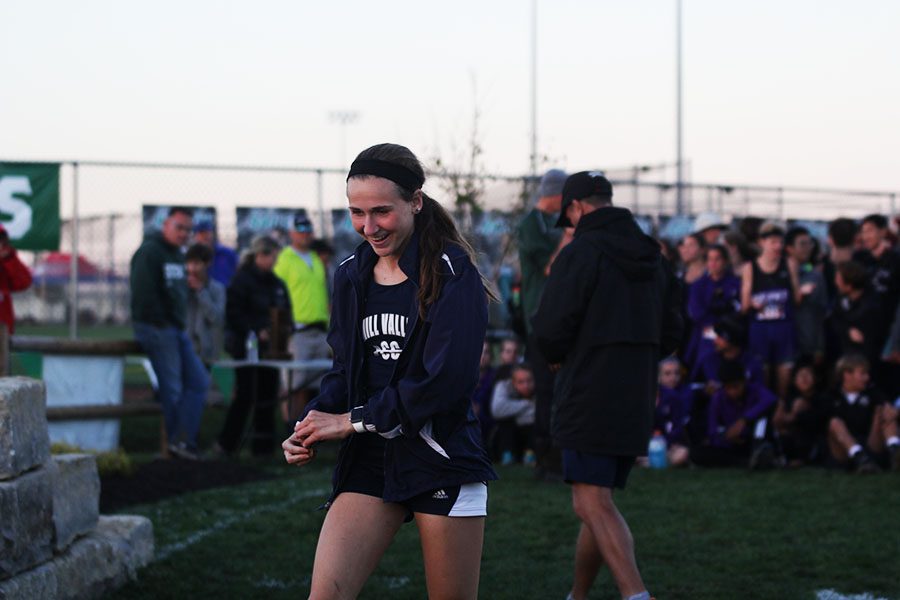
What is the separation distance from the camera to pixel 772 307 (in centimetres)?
1199

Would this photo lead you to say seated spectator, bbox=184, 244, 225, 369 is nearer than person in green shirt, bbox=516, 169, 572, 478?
No

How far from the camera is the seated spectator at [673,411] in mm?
11906

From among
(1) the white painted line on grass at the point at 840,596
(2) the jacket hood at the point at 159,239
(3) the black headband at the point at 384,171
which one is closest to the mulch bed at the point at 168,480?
(2) the jacket hood at the point at 159,239

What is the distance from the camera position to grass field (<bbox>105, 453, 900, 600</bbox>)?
6.64 metres

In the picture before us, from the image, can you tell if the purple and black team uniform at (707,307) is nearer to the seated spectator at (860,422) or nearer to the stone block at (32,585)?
the seated spectator at (860,422)

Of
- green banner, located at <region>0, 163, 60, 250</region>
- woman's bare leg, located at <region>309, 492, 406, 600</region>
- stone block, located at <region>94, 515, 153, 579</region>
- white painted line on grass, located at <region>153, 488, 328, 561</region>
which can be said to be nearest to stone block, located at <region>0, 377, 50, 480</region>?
stone block, located at <region>94, 515, 153, 579</region>

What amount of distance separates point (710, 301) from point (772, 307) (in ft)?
1.88

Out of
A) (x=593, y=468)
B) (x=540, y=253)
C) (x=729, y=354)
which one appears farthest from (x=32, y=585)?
(x=729, y=354)

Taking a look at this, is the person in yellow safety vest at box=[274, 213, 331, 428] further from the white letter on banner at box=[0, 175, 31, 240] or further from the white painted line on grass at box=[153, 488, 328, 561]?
the white painted line on grass at box=[153, 488, 328, 561]

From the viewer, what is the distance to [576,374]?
575 centimetres

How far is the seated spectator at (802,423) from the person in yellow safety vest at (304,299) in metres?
4.44

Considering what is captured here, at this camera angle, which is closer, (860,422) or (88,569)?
(88,569)

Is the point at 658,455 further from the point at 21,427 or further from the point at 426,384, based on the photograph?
the point at 426,384

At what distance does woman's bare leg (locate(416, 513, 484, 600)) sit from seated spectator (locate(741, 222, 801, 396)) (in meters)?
8.57
